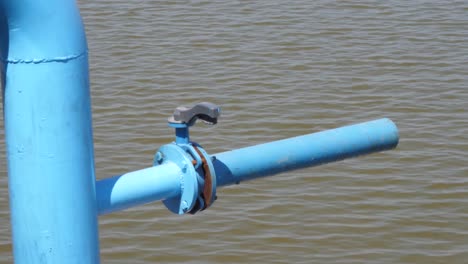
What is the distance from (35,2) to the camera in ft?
5.27

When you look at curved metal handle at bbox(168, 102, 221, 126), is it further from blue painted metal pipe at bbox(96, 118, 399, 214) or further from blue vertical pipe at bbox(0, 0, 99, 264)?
blue vertical pipe at bbox(0, 0, 99, 264)

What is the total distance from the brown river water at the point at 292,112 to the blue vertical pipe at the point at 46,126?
3878mm

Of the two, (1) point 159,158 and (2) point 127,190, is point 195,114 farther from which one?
(2) point 127,190

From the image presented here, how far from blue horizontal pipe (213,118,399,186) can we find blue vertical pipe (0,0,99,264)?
0.32 meters

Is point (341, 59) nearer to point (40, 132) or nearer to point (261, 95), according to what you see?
point (261, 95)

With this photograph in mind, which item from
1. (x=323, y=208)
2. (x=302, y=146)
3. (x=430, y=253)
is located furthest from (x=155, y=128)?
(x=302, y=146)

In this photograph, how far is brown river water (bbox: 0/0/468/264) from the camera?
607 centimetres

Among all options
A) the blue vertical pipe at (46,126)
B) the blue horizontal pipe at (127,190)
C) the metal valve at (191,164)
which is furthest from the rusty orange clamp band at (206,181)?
the blue vertical pipe at (46,126)

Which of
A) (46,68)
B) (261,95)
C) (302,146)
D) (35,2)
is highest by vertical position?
(35,2)

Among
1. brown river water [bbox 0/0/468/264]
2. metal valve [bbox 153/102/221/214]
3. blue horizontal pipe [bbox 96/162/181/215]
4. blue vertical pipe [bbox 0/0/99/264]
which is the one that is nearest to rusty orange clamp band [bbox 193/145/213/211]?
metal valve [bbox 153/102/221/214]

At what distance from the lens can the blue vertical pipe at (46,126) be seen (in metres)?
1.62

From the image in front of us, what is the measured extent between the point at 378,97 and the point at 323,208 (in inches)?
76.7

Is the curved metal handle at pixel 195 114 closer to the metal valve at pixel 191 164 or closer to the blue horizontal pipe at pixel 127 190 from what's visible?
the metal valve at pixel 191 164

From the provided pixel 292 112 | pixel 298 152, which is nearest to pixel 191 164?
pixel 298 152
